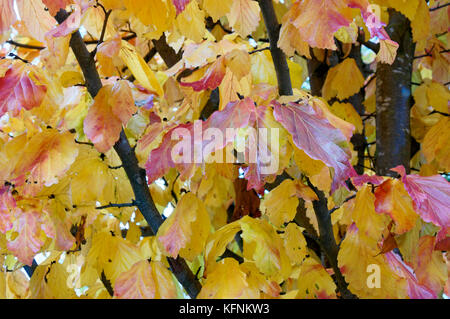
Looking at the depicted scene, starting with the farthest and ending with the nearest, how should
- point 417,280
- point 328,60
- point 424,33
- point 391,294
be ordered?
1. point 328,60
2. point 424,33
3. point 417,280
4. point 391,294

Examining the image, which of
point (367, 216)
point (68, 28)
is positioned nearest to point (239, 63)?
point (68, 28)

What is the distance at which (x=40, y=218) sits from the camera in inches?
37.8

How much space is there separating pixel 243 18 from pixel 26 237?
0.61 m

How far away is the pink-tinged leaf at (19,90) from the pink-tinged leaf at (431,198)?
66 cm

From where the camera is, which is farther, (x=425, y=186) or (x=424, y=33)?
(x=424, y=33)

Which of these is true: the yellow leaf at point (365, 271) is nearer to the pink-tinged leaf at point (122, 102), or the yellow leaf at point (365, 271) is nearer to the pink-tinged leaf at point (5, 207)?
the pink-tinged leaf at point (122, 102)

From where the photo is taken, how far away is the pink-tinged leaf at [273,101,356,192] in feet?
2.20

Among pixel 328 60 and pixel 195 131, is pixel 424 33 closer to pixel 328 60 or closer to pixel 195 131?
pixel 328 60

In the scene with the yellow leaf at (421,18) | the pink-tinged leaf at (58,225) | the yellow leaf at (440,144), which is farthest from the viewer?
the yellow leaf at (421,18)

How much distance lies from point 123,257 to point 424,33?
1038 mm

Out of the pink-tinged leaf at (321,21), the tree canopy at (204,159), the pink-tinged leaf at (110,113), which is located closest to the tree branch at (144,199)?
the tree canopy at (204,159)

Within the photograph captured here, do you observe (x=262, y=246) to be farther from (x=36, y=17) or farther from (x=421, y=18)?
(x=421, y=18)

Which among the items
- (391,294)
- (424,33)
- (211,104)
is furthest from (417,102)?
(391,294)

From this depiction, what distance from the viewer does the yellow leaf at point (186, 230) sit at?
825 millimetres
